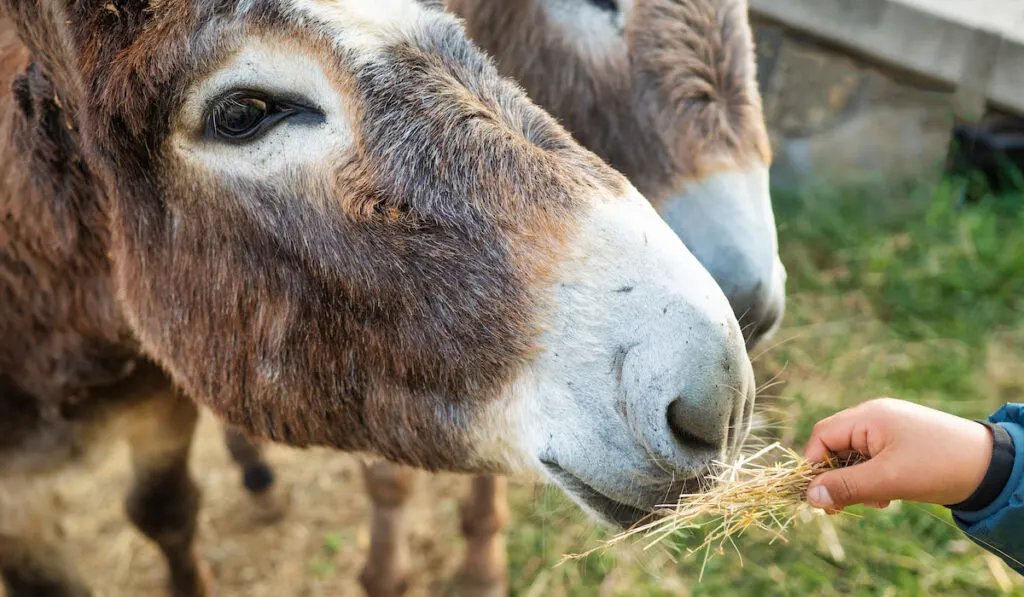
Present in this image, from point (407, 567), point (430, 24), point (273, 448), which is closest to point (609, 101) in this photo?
point (430, 24)

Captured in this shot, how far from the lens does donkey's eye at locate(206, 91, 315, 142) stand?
127 cm

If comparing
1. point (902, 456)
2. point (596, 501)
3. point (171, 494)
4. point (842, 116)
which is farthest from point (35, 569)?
point (842, 116)

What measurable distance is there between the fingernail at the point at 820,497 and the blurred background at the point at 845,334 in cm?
121

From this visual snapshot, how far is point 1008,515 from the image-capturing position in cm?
129

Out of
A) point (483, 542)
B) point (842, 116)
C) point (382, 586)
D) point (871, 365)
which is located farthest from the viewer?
point (842, 116)

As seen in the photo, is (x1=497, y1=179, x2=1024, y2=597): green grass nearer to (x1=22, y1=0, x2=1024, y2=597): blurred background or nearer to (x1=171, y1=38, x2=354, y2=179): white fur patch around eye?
(x1=22, y1=0, x2=1024, y2=597): blurred background

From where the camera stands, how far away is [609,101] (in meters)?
2.08

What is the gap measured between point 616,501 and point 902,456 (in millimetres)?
439

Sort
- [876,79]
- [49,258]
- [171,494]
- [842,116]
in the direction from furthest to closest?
[842,116] < [876,79] < [171,494] < [49,258]

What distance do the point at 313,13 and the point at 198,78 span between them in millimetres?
210

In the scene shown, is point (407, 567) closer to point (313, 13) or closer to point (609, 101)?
point (609, 101)

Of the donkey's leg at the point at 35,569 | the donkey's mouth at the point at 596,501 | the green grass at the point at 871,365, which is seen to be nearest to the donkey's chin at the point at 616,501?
the donkey's mouth at the point at 596,501

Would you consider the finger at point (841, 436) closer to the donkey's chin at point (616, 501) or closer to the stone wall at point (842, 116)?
the donkey's chin at point (616, 501)

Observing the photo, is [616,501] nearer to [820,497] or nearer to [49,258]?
[820,497]
